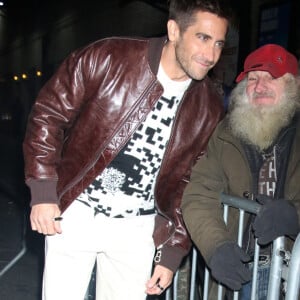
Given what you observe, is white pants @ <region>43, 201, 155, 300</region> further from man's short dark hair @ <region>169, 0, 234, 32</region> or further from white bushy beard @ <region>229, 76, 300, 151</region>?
man's short dark hair @ <region>169, 0, 234, 32</region>

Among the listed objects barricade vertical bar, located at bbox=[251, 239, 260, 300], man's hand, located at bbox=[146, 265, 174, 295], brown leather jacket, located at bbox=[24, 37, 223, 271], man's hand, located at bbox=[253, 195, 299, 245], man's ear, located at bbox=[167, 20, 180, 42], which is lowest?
man's hand, located at bbox=[146, 265, 174, 295]

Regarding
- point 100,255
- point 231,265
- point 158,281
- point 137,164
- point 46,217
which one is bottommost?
point 158,281

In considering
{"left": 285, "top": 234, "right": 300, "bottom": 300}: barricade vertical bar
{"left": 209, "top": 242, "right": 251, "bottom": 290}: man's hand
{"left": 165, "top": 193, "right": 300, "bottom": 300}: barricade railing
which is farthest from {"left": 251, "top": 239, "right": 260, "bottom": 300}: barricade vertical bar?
{"left": 285, "top": 234, "right": 300, "bottom": 300}: barricade vertical bar

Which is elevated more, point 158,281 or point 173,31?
point 173,31

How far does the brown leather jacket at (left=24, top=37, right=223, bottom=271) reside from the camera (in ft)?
7.55

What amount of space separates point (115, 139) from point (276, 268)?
98 cm

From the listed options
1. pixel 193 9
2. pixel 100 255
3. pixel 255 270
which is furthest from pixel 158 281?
pixel 193 9

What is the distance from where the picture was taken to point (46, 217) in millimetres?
2281

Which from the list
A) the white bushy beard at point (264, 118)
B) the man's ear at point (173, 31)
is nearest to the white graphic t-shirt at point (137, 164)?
the man's ear at point (173, 31)

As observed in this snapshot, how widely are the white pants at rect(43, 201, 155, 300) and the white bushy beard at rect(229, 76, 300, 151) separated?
70cm

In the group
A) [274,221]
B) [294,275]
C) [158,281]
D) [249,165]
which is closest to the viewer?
[294,275]

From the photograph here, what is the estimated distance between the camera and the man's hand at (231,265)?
214 cm

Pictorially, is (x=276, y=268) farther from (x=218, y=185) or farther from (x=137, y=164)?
(x=137, y=164)

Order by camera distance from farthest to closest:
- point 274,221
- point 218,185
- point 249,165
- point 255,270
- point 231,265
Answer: point 218,185
point 249,165
point 255,270
point 231,265
point 274,221
